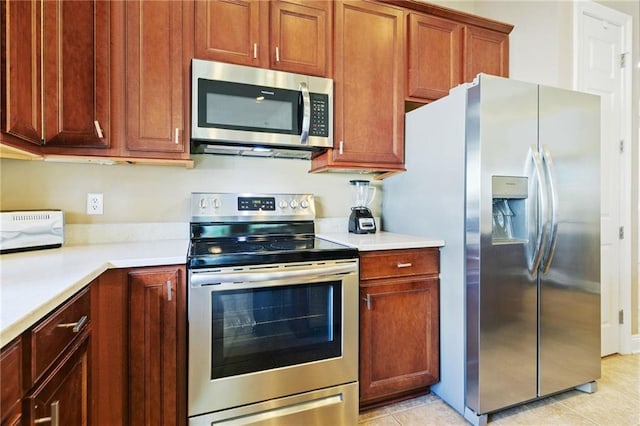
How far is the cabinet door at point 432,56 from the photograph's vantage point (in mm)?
2174

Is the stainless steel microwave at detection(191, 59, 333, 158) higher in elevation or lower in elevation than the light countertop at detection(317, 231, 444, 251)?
higher

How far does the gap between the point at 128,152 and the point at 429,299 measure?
1749 mm

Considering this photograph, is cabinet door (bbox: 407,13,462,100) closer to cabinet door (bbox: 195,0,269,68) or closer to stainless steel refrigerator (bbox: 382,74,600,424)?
stainless steel refrigerator (bbox: 382,74,600,424)

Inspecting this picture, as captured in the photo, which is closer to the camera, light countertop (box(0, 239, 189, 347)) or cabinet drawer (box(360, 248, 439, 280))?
light countertop (box(0, 239, 189, 347))

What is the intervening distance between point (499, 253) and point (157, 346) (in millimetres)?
1627

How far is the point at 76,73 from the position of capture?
1521mm

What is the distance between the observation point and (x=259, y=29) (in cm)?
183

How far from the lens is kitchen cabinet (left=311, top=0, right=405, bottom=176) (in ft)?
6.61

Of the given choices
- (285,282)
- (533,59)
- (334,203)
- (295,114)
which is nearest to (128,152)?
(295,114)

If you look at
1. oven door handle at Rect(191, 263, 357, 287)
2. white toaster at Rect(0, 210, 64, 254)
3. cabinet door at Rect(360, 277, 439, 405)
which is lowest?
cabinet door at Rect(360, 277, 439, 405)

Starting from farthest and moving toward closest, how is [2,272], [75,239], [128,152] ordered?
[75,239]
[128,152]
[2,272]

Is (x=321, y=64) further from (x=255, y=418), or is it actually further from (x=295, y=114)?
(x=255, y=418)

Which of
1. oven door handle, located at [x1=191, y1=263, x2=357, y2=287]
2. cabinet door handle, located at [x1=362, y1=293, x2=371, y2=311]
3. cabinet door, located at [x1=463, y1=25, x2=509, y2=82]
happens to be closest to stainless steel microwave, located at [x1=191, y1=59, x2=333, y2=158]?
oven door handle, located at [x1=191, y1=263, x2=357, y2=287]

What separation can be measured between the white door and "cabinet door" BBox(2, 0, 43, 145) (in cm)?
317
